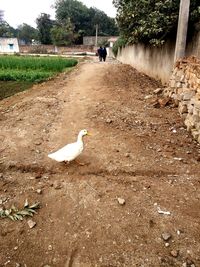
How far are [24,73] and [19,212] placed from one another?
13554mm

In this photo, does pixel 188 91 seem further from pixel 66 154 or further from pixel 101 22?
pixel 101 22

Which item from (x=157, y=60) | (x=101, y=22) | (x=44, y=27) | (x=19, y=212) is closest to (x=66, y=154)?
(x=19, y=212)

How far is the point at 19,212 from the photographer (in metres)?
3.60

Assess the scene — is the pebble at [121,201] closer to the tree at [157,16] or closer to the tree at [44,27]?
the tree at [157,16]

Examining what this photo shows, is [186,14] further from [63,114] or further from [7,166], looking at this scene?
[7,166]

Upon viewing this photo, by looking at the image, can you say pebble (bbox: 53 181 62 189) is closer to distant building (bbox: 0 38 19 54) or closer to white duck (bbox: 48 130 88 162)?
white duck (bbox: 48 130 88 162)

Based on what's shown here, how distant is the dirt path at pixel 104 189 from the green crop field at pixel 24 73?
617 centimetres

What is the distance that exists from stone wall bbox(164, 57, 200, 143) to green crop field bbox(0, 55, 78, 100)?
23.0ft

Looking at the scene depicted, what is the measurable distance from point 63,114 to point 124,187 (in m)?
3.74

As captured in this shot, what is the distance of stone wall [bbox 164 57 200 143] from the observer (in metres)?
5.63

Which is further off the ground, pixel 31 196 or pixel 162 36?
pixel 162 36

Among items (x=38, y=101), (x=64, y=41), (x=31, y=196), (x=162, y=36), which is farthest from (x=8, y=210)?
(x=64, y=41)

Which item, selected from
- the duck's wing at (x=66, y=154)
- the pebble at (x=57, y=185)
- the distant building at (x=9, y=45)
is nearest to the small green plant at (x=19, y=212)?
the pebble at (x=57, y=185)

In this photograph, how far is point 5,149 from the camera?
17.7ft
